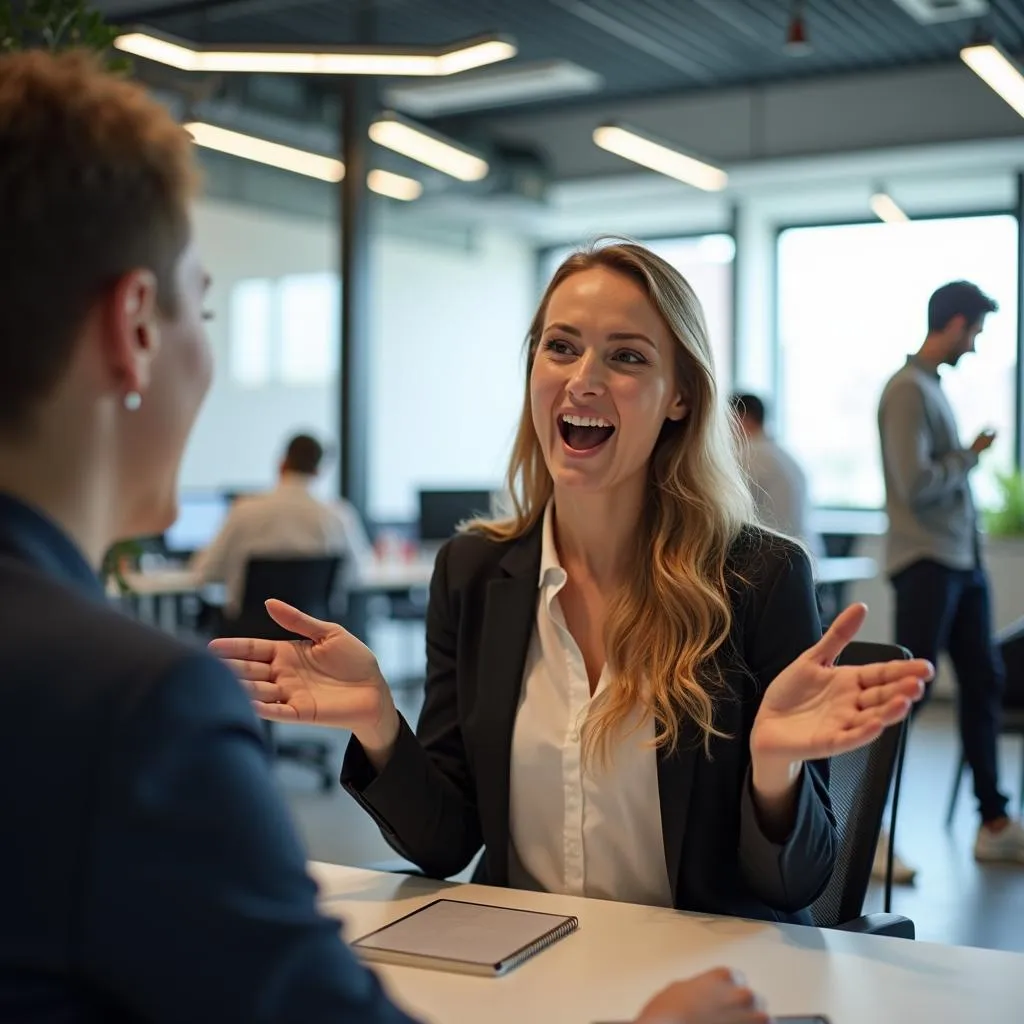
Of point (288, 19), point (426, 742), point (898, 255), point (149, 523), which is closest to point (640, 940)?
point (426, 742)

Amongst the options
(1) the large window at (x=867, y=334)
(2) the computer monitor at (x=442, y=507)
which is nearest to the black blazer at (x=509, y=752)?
(2) the computer monitor at (x=442, y=507)

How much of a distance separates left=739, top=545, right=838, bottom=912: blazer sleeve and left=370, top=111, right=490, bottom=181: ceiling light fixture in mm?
6430

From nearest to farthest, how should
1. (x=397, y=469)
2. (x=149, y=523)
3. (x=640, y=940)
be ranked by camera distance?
(x=149, y=523) → (x=640, y=940) → (x=397, y=469)

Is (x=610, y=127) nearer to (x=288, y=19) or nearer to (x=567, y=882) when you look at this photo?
(x=288, y=19)

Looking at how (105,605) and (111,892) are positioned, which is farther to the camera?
(105,605)

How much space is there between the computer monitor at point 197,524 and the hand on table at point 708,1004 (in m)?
6.35

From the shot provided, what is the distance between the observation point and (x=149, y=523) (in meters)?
0.94

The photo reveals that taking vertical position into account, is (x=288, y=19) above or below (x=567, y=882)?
above

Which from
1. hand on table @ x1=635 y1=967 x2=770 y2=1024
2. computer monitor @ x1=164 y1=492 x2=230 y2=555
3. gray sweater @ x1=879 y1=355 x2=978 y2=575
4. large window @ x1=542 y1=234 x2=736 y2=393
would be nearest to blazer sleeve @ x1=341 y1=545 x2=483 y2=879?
hand on table @ x1=635 y1=967 x2=770 y2=1024

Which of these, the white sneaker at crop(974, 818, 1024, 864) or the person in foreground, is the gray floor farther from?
the person in foreground

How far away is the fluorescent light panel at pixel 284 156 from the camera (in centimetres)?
782

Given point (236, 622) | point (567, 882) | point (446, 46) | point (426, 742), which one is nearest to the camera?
point (567, 882)

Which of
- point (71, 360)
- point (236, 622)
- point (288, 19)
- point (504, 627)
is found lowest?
point (236, 622)

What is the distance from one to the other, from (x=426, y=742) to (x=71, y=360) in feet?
4.31
